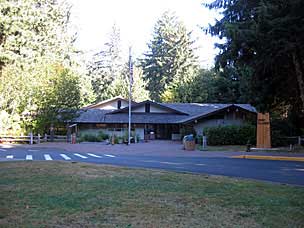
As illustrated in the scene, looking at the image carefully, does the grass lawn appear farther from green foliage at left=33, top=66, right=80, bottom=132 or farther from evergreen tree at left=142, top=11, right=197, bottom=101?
evergreen tree at left=142, top=11, right=197, bottom=101

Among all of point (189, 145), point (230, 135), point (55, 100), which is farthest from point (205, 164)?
point (55, 100)

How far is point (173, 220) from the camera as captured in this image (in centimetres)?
621

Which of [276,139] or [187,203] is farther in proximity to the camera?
[276,139]

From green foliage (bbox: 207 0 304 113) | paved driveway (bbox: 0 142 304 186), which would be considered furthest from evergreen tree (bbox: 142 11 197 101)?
green foliage (bbox: 207 0 304 113)

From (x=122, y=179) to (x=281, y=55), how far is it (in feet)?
26.9

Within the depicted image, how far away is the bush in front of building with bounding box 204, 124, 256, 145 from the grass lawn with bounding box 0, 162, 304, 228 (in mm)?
24306

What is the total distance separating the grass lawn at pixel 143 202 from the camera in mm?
6109

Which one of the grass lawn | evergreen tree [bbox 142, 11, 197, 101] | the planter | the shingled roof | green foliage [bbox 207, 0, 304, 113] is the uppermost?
evergreen tree [bbox 142, 11, 197, 101]

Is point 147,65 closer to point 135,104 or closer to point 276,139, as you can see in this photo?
point 135,104

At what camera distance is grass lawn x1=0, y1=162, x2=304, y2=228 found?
6.11m

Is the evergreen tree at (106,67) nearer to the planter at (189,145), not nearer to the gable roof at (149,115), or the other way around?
the gable roof at (149,115)

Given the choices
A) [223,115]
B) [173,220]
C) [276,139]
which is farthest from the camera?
[223,115]

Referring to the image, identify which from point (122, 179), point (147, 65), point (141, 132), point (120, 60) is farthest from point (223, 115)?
point (120, 60)

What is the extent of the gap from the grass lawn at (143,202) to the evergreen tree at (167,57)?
66879 mm
